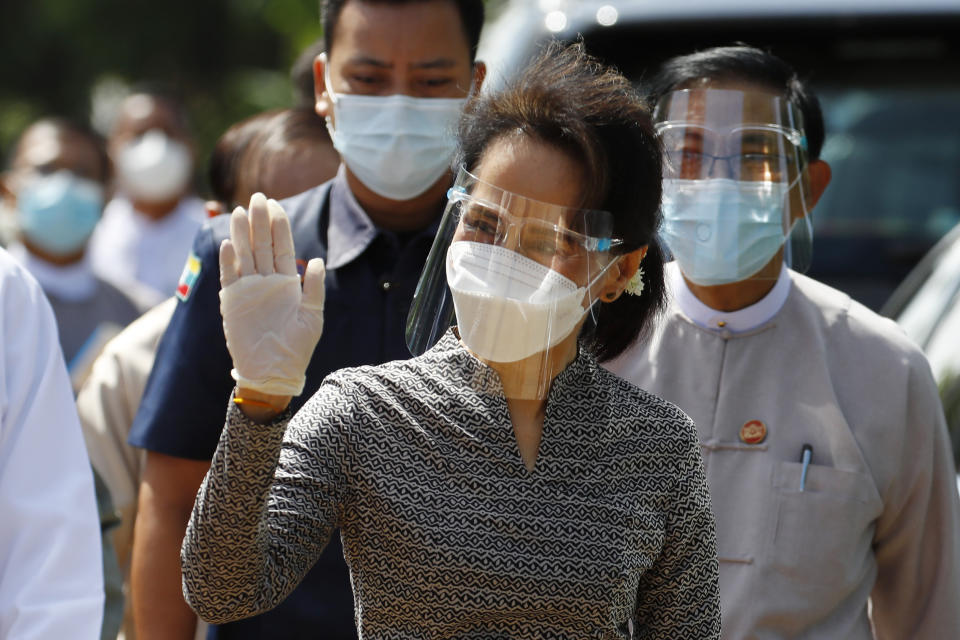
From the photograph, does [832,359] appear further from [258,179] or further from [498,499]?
[258,179]

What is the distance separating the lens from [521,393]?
7.33ft

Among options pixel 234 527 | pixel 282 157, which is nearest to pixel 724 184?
pixel 282 157

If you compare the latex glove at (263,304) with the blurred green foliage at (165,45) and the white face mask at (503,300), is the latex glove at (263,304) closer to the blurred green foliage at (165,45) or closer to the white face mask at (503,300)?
the white face mask at (503,300)

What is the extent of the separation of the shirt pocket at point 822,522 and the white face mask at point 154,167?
6178mm

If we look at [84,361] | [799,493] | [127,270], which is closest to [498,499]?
[799,493]

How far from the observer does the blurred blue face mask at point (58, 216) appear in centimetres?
585

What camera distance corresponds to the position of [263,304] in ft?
6.11

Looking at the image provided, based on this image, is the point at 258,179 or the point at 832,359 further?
the point at 258,179

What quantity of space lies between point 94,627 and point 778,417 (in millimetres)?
1387

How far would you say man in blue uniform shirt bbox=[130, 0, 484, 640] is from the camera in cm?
268

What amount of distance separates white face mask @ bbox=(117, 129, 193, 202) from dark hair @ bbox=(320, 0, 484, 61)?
5.50 meters

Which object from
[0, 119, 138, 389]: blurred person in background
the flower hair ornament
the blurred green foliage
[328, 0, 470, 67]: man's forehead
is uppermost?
[328, 0, 470, 67]: man's forehead

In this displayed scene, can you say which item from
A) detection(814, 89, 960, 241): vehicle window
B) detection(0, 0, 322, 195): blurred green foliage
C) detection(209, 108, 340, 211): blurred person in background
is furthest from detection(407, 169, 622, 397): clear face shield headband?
detection(0, 0, 322, 195): blurred green foliage

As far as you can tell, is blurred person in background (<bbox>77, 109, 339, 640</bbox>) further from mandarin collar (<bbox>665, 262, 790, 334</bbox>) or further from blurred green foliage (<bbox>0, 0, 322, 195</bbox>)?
blurred green foliage (<bbox>0, 0, 322, 195</bbox>)
